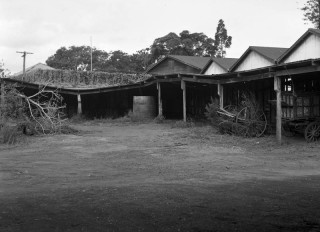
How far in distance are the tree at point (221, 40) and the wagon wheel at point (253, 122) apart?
117ft

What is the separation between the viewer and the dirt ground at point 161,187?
207 inches

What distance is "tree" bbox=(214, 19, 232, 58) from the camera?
5141 cm

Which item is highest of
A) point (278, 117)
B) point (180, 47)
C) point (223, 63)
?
point (180, 47)

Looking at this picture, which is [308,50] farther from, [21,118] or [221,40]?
[221,40]

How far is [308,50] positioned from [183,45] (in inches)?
1112

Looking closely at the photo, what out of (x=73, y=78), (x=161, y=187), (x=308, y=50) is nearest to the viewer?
(x=161, y=187)

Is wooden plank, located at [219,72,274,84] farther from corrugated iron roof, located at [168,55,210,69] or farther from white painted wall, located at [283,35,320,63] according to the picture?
corrugated iron roof, located at [168,55,210,69]

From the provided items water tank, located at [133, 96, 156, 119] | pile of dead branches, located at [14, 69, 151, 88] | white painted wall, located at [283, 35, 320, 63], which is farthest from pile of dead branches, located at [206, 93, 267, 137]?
pile of dead branches, located at [14, 69, 151, 88]

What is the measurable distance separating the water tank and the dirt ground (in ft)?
36.1

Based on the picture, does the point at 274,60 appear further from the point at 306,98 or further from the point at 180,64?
the point at 180,64

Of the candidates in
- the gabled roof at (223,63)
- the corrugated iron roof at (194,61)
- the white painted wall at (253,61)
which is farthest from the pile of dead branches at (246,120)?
the corrugated iron roof at (194,61)

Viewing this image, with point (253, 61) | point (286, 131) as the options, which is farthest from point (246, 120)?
point (253, 61)

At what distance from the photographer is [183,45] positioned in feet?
160

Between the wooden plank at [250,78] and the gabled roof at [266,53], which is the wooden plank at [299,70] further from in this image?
the gabled roof at [266,53]
